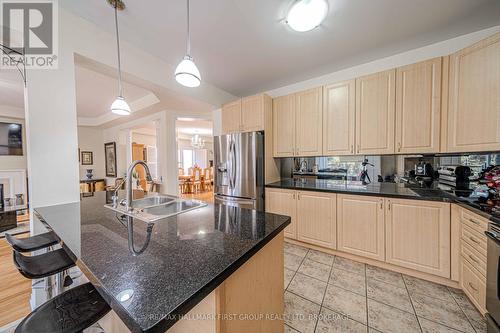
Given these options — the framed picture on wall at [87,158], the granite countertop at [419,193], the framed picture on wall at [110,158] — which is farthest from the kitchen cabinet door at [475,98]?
the framed picture on wall at [87,158]

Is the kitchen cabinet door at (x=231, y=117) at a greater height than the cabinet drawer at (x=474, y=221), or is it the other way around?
the kitchen cabinet door at (x=231, y=117)

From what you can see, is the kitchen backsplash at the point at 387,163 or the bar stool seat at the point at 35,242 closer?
the bar stool seat at the point at 35,242

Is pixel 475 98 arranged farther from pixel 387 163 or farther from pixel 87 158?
pixel 87 158

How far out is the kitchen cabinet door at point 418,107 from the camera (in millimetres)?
1913

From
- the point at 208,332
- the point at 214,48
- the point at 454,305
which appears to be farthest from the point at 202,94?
the point at 454,305

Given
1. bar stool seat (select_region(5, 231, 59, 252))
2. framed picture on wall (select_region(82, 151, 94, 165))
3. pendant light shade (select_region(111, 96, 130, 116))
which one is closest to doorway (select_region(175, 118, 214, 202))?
framed picture on wall (select_region(82, 151, 94, 165))

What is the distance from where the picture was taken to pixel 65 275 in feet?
4.45

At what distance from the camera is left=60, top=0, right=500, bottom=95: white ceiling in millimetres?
1547

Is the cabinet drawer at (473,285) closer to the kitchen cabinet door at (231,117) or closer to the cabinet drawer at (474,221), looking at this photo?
the cabinet drawer at (474,221)

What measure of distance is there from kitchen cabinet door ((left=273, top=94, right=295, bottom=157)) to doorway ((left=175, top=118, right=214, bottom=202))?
10.8 feet

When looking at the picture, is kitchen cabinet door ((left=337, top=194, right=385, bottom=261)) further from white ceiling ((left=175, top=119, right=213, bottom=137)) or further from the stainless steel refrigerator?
white ceiling ((left=175, top=119, right=213, bottom=137))

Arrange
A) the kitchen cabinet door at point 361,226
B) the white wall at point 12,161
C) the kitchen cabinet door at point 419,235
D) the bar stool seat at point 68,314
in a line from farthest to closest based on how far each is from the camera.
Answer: the white wall at point 12,161 < the kitchen cabinet door at point 361,226 < the kitchen cabinet door at point 419,235 < the bar stool seat at point 68,314

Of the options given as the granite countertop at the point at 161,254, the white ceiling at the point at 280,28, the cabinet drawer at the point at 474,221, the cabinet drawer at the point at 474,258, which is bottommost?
the cabinet drawer at the point at 474,258

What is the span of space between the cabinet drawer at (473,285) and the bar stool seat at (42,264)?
2.90 metres
